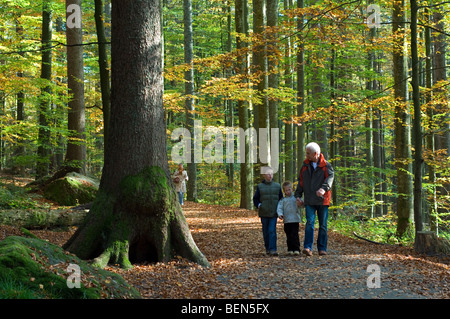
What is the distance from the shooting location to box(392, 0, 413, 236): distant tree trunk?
10.8 meters

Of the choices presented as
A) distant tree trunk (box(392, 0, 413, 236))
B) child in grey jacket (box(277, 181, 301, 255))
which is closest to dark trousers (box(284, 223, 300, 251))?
child in grey jacket (box(277, 181, 301, 255))

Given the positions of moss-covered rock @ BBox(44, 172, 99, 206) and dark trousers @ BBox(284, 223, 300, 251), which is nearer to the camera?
dark trousers @ BBox(284, 223, 300, 251)

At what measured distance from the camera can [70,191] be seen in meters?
Result: 12.6

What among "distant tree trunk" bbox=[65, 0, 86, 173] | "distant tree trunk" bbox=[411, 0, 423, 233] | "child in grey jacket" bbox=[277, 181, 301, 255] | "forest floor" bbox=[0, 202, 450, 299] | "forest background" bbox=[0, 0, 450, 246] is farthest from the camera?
"distant tree trunk" bbox=[65, 0, 86, 173]

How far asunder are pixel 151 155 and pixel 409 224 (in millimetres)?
7823

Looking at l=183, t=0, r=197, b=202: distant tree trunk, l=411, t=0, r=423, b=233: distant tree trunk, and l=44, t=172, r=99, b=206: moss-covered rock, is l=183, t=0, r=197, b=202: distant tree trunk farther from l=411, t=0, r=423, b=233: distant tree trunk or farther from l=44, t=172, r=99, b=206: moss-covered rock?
l=411, t=0, r=423, b=233: distant tree trunk

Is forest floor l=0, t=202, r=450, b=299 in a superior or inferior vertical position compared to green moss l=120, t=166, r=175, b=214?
inferior

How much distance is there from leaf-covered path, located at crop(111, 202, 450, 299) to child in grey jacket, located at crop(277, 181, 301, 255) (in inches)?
11.9

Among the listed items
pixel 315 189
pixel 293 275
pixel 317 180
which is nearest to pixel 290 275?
pixel 293 275

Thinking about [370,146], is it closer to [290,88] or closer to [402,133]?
[290,88]

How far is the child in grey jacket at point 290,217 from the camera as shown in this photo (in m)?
8.05

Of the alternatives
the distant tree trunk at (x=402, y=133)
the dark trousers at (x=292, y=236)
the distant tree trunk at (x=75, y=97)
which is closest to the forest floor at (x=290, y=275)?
the dark trousers at (x=292, y=236)

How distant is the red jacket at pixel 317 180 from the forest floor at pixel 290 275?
1.13 meters

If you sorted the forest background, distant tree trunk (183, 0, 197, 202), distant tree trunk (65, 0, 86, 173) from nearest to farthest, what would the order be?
the forest background → distant tree trunk (65, 0, 86, 173) → distant tree trunk (183, 0, 197, 202)
